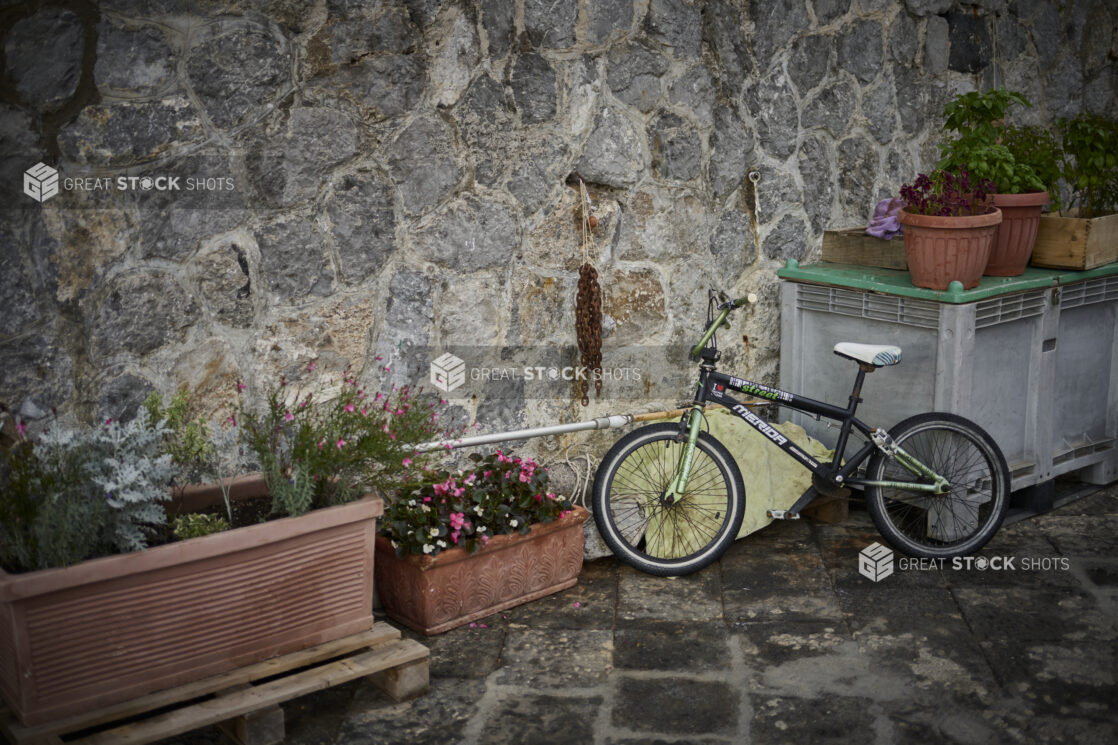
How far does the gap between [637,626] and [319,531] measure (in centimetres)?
123

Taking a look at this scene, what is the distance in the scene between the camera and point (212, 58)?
3697 mm

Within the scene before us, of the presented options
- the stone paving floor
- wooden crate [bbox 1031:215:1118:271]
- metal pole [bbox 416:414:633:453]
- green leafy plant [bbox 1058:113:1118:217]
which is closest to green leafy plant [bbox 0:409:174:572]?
the stone paving floor

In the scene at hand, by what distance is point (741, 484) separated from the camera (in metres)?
4.31

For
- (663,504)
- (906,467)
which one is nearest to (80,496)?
(663,504)

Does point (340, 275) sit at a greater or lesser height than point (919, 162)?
lesser

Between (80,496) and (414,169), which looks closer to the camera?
(80,496)

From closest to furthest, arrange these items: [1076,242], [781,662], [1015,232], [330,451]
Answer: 1. [330,451]
2. [781,662]
3. [1015,232]
4. [1076,242]

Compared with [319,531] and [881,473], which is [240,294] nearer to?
[319,531]

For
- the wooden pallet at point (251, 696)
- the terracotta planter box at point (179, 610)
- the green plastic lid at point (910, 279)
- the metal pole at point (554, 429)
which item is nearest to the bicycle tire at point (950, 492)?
the green plastic lid at point (910, 279)

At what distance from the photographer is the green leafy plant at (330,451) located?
11.1 ft

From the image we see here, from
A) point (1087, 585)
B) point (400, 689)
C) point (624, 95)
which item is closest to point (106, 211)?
point (400, 689)

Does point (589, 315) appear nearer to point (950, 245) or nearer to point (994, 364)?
point (950, 245)

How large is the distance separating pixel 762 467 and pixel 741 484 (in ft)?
1.43

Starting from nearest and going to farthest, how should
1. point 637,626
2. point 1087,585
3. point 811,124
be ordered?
point 637,626 < point 1087,585 < point 811,124
